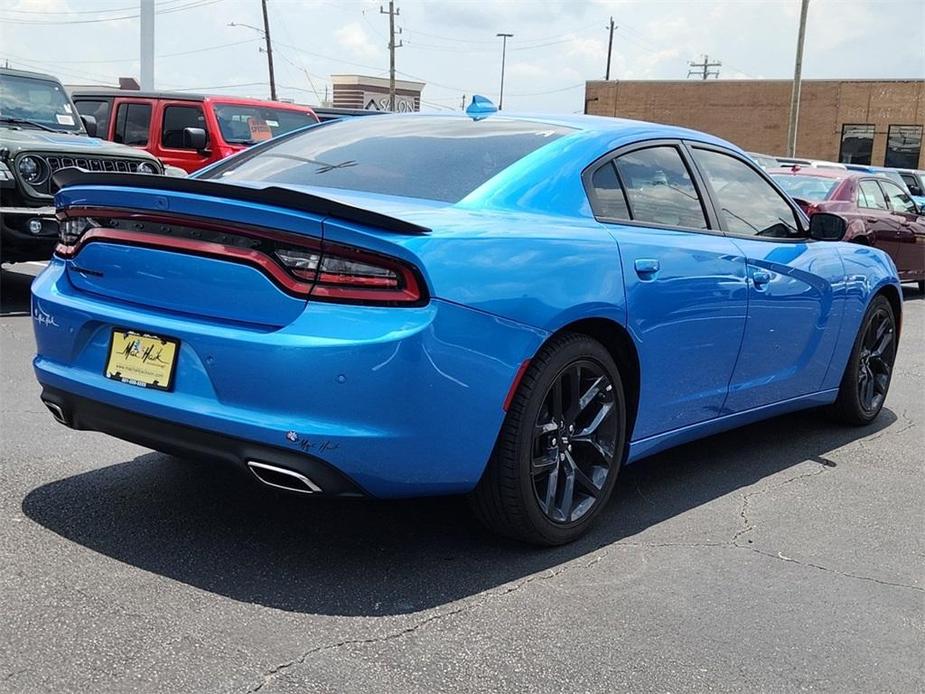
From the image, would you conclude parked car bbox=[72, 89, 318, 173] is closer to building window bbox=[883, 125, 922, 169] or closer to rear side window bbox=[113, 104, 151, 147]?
rear side window bbox=[113, 104, 151, 147]

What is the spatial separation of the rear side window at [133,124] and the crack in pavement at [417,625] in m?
10.5

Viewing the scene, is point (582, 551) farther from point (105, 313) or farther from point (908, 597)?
point (105, 313)

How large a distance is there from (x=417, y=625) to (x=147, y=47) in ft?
64.3

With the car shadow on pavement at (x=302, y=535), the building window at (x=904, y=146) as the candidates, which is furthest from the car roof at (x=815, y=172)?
the building window at (x=904, y=146)

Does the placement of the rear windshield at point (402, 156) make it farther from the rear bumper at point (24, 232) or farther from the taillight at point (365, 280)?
the rear bumper at point (24, 232)

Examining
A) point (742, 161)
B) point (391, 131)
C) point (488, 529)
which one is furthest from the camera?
point (742, 161)

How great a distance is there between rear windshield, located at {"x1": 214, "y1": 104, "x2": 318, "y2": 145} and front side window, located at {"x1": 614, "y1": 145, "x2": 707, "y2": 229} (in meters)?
8.73

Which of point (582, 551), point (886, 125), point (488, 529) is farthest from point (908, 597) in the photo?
point (886, 125)

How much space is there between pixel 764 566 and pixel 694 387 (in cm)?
85

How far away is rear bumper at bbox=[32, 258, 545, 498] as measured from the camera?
2947 millimetres

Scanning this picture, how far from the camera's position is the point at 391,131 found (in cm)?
420

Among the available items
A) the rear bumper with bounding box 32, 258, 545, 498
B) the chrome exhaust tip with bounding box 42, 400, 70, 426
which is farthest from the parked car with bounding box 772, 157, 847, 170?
the chrome exhaust tip with bounding box 42, 400, 70, 426

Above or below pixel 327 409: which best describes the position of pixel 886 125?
above

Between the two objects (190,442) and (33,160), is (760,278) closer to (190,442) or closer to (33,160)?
(190,442)
